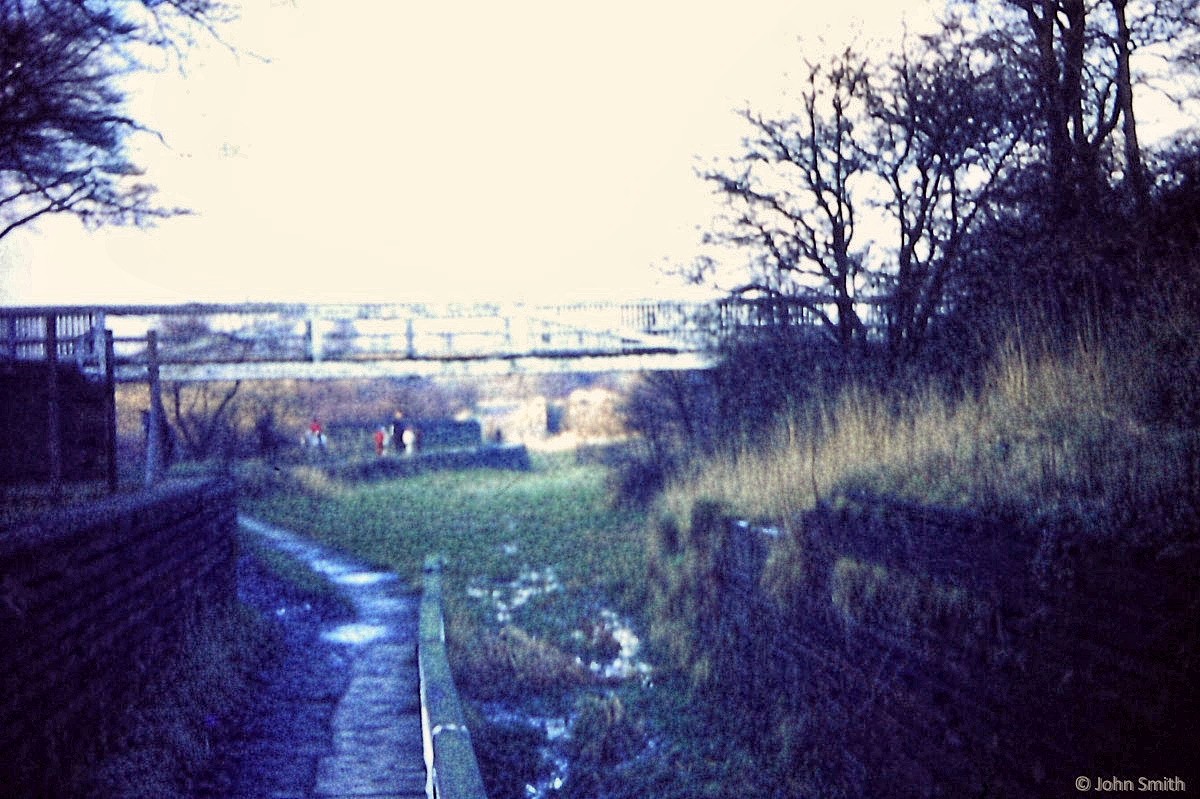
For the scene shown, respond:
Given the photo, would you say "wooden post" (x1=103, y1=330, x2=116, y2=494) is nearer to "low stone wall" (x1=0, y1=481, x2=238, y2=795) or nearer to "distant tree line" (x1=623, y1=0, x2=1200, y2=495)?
"low stone wall" (x1=0, y1=481, x2=238, y2=795)

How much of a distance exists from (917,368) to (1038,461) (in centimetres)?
474

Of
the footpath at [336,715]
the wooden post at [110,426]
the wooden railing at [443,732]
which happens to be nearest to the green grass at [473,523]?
the footpath at [336,715]

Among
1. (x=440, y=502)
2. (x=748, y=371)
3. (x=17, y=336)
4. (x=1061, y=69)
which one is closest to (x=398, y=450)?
(x=440, y=502)

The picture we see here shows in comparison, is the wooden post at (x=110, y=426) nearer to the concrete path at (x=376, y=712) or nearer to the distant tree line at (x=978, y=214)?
the concrete path at (x=376, y=712)

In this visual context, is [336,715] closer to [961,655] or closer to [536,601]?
[961,655]

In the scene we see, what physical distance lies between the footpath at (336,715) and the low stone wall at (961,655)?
104 inches

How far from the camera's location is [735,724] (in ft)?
25.1

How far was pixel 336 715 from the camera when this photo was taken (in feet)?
22.8

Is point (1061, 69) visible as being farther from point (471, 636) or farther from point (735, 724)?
point (471, 636)

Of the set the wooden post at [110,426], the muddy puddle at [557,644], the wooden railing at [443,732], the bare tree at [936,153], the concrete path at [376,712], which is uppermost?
the bare tree at [936,153]

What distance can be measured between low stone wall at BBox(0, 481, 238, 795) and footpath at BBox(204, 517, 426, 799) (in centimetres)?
86

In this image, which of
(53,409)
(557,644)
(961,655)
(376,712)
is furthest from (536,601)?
(961,655)

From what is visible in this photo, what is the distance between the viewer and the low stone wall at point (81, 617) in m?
4.57

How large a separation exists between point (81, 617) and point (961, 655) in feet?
15.6
